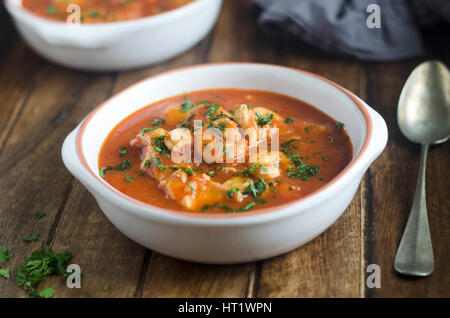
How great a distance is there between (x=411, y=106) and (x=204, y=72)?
113cm

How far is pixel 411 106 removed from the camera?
2.92 m

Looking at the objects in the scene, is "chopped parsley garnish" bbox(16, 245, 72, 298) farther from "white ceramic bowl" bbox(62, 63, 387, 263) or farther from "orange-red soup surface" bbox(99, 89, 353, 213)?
"orange-red soup surface" bbox(99, 89, 353, 213)

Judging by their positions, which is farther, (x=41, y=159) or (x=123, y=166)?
(x=41, y=159)

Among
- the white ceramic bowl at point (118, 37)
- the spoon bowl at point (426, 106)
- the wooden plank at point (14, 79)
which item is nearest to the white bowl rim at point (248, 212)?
the spoon bowl at point (426, 106)

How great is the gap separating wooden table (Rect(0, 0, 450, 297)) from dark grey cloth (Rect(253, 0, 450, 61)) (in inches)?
4.2

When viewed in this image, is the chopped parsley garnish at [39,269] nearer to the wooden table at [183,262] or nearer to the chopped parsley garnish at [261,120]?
the wooden table at [183,262]

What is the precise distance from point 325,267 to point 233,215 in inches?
21.0

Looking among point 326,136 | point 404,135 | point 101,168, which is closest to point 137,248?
point 101,168

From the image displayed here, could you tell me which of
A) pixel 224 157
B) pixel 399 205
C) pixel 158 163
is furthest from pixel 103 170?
pixel 399 205

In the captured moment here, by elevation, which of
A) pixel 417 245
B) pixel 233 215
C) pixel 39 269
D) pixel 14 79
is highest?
pixel 233 215

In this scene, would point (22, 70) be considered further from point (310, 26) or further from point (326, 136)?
point (326, 136)

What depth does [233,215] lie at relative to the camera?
191 cm

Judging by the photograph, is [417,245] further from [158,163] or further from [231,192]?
[158,163]

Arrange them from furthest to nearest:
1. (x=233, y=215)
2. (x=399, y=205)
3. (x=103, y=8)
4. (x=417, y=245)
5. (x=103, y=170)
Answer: (x=103, y=8), (x=399, y=205), (x=103, y=170), (x=417, y=245), (x=233, y=215)
